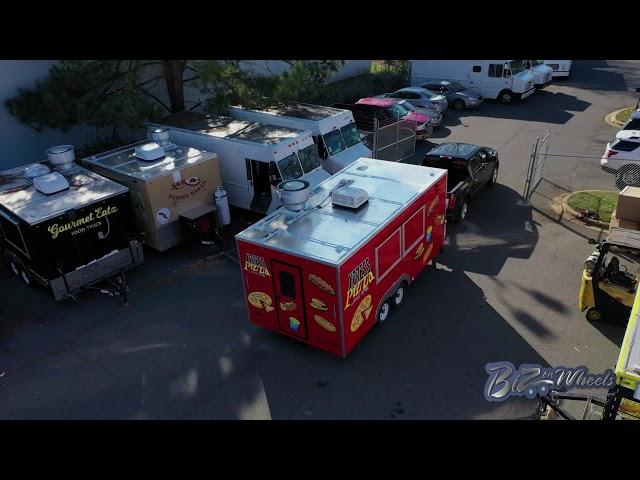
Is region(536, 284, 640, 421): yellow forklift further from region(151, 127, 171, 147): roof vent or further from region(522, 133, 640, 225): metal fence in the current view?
region(151, 127, 171, 147): roof vent

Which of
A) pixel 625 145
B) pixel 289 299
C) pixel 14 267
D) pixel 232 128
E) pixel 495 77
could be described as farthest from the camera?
pixel 495 77

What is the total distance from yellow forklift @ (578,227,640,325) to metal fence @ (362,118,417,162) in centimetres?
833

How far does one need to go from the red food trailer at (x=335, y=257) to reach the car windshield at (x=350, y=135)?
217 inches

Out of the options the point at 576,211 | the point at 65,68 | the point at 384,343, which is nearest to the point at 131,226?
the point at 65,68

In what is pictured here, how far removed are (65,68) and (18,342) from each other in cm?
812

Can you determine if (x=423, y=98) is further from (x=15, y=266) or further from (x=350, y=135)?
(x=15, y=266)

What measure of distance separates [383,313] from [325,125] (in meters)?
7.28

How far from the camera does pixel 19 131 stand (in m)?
15.2

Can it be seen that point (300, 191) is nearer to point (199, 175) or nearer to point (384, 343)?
point (384, 343)

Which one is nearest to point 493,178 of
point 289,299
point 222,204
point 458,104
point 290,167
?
point 290,167

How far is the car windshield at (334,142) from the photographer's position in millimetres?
15453

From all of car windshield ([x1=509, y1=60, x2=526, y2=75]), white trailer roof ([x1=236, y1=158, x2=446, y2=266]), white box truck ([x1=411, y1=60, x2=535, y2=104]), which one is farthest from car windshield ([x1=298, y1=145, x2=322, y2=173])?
car windshield ([x1=509, y1=60, x2=526, y2=75])

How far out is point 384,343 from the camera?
32.1 ft

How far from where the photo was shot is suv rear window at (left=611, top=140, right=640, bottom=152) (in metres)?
15.7
